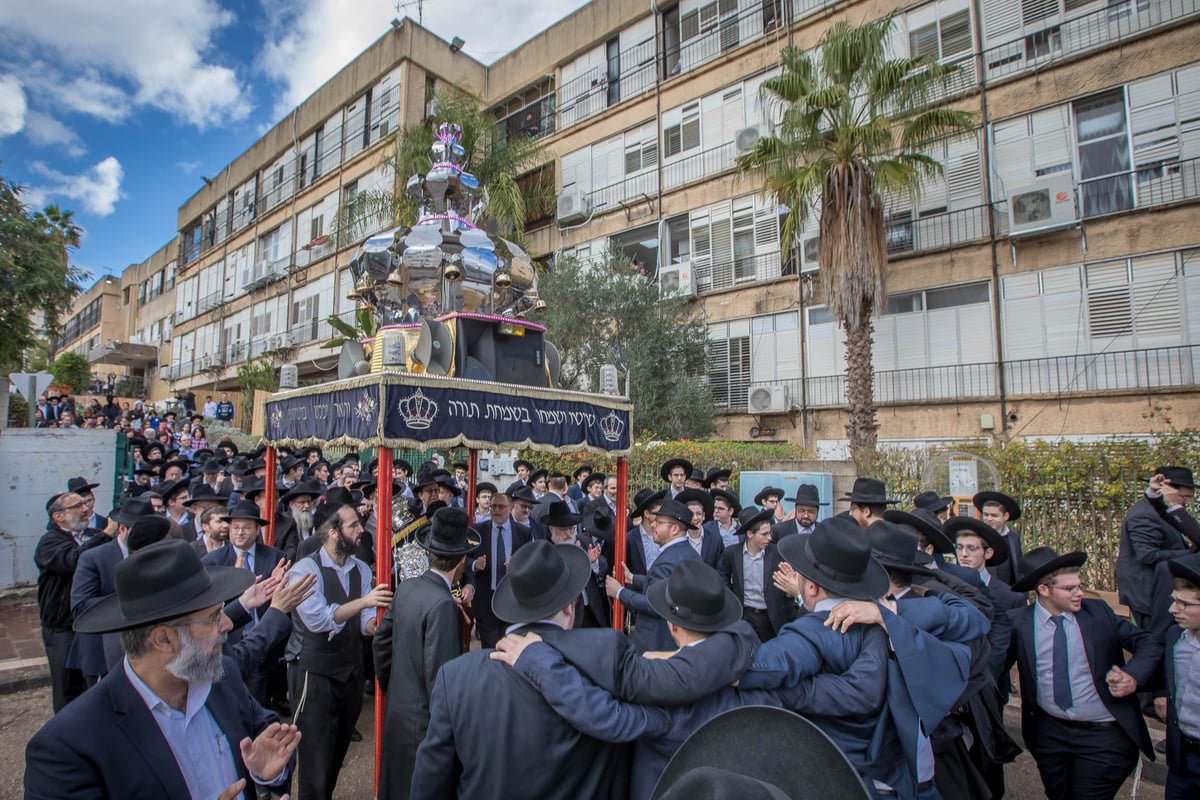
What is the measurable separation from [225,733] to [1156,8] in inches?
809

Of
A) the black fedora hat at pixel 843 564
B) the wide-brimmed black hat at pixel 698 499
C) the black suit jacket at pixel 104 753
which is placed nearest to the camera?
the black suit jacket at pixel 104 753

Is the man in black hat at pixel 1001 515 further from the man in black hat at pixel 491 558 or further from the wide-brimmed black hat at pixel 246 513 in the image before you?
the wide-brimmed black hat at pixel 246 513

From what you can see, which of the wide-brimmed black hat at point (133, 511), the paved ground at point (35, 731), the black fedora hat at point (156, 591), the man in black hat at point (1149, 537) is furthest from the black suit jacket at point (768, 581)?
the wide-brimmed black hat at point (133, 511)

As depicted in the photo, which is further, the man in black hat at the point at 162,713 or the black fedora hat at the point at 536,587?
the black fedora hat at the point at 536,587

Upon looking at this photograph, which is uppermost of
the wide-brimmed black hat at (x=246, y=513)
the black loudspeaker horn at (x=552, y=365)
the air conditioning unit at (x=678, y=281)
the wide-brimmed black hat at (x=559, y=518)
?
the air conditioning unit at (x=678, y=281)

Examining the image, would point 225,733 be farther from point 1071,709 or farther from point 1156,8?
point 1156,8

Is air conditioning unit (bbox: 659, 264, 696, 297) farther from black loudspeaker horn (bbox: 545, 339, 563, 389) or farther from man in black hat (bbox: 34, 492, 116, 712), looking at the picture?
man in black hat (bbox: 34, 492, 116, 712)

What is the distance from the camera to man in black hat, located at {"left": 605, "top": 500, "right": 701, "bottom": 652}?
192 inches

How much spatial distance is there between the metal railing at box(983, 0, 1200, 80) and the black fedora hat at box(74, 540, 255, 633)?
19.8 meters

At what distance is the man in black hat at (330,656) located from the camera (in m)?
4.08

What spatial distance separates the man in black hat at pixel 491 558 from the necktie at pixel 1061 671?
4072 mm

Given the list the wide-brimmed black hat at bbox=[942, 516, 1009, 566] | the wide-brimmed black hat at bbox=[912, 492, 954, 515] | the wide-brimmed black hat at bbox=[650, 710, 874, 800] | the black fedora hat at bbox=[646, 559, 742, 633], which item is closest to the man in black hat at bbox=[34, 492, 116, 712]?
the black fedora hat at bbox=[646, 559, 742, 633]

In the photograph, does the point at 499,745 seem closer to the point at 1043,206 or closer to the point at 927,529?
the point at 927,529

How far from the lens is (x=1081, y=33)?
591 inches
